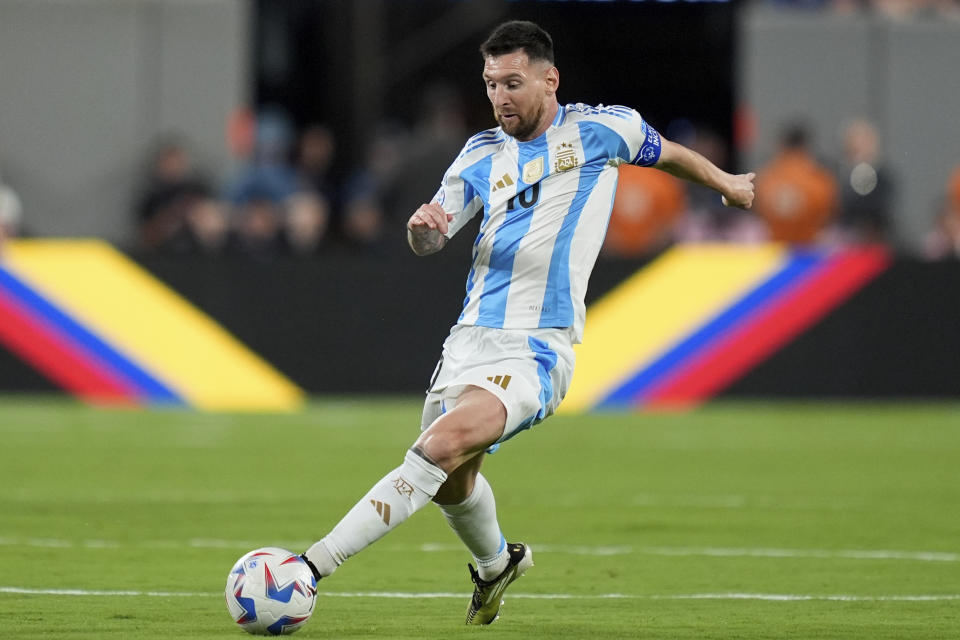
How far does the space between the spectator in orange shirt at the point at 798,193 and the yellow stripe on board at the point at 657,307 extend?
56.2 inches

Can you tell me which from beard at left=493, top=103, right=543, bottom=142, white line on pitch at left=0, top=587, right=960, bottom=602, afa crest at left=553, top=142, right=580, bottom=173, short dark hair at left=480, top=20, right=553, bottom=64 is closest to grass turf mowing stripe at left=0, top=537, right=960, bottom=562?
white line on pitch at left=0, top=587, right=960, bottom=602

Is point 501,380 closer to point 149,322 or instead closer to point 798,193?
point 149,322

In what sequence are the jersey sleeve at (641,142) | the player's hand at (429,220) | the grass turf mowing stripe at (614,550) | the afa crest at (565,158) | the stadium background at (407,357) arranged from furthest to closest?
1. the stadium background at (407,357)
2. the grass turf mowing stripe at (614,550)
3. the jersey sleeve at (641,142)
4. the afa crest at (565,158)
5. the player's hand at (429,220)

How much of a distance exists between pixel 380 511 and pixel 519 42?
1828 millimetres

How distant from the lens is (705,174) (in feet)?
23.0

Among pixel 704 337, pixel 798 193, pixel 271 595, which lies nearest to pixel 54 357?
pixel 704 337

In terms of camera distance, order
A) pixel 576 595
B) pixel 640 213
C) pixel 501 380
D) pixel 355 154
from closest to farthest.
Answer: pixel 501 380, pixel 576 595, pixel 640 213, pixel 355 154

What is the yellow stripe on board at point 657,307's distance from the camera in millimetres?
16328

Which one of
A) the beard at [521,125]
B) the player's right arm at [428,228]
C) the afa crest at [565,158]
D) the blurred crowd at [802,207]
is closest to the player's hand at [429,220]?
the player's right arm at [428,228]

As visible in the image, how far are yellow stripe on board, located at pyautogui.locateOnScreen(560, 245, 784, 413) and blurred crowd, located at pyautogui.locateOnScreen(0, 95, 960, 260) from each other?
719mm

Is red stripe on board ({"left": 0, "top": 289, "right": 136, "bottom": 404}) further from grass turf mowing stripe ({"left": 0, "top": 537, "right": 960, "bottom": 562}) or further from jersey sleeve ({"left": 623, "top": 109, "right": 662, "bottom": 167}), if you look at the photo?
jersey sleeve ({"left": 623, "top": 109, "right": 662, "bottom": 167})

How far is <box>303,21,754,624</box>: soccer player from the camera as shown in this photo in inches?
260

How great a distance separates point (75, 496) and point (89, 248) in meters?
6.10

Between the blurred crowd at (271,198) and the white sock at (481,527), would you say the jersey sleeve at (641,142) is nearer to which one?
the white sock at (481,527)
